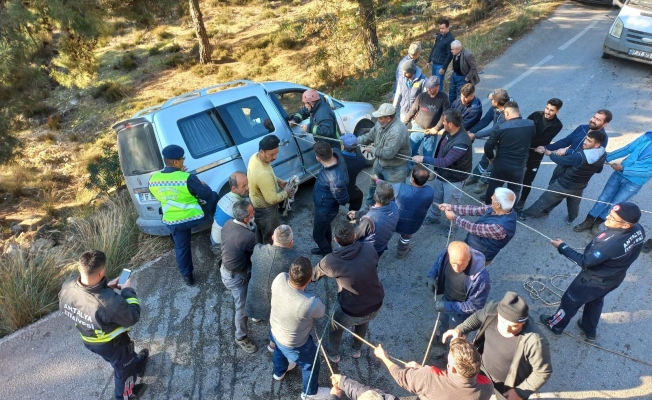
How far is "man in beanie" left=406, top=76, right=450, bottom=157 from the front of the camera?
238 inches

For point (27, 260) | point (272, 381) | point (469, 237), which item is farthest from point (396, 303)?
point (27, 260)

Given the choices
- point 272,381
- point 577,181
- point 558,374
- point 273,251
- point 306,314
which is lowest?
point 558,374

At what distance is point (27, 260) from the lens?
5.47 m

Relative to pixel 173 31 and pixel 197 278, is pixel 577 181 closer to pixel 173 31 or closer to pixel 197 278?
pixel 197 278

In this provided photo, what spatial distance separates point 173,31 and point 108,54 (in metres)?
3.10

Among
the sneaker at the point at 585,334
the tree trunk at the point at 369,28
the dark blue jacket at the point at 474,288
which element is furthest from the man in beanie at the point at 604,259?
the tree trunk at the point at 369,28

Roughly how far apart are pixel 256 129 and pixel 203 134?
0.76 metres

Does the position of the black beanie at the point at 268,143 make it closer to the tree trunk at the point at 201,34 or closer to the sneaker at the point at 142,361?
the sneaker at the point at 142,361

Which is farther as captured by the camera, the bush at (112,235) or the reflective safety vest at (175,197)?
the bush at (112,235)

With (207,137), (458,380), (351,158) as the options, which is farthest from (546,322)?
(207,137)

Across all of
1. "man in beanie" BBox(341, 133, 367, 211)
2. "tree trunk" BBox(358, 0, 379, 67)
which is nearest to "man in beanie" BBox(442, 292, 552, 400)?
"man in beanie" BBox(341, 133, 367, 211)

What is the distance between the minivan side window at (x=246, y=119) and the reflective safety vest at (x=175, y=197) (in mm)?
1388

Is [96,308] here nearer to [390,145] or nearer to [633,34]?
[390,145]

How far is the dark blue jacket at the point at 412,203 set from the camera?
462 cm
